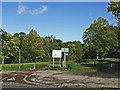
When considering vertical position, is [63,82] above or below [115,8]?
below

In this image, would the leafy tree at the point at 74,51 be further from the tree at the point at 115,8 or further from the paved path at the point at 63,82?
the paved path at the point at 63,82

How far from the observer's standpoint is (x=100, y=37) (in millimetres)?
38594

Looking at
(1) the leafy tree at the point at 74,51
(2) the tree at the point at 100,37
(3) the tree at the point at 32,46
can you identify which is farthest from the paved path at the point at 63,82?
(1) the leafy tree at the point at 74,51

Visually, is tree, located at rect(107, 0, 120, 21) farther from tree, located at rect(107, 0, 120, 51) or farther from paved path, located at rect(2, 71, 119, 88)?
paved path, located at rect(2, 71, 119, 88)

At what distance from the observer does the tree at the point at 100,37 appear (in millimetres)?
38219

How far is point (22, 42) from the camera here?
45094mm

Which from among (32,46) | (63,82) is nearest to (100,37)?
(32,46)

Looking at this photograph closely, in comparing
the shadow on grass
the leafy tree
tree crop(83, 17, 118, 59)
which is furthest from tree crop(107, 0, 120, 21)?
the leafy tree

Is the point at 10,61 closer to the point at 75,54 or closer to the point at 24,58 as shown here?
the point at 24,58

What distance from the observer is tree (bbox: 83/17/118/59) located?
3822 centimetres

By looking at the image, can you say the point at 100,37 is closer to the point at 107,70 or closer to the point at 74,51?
the point at 107,70

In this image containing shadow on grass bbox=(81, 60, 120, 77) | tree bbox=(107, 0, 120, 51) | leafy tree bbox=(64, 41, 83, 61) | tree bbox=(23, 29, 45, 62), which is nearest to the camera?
shadow on grass bbox=(81, 60, 120, 77)

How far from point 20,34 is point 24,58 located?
1053 cm

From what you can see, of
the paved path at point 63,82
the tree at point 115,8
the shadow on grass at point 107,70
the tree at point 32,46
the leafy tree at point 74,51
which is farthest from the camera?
the leafy tree at point 74,51
